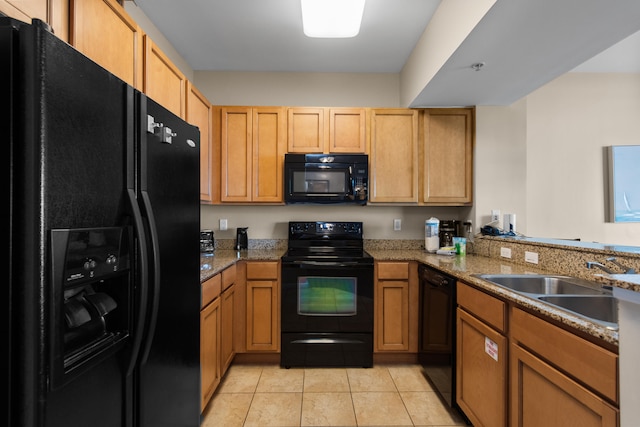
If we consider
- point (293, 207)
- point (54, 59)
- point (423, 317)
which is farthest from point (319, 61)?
point (54, 59)

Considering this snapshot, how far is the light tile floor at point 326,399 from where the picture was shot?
1913 mm

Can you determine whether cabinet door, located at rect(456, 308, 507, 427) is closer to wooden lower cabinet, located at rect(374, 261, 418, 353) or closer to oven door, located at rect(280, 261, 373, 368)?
wooden lower cabinet, located at rect(374, 261, 418, 353)

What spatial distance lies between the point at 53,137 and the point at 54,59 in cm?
16

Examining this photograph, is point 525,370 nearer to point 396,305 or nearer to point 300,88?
point 396,305

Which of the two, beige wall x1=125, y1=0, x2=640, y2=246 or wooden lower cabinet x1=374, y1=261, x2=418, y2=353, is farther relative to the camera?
beige wall x1=125, y1=0, x2=640, y2=246

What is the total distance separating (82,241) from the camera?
696 mm

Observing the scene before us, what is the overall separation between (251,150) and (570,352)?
2.55m

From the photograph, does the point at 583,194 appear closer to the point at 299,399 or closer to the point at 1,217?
the point at 299,399

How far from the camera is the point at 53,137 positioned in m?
0.64

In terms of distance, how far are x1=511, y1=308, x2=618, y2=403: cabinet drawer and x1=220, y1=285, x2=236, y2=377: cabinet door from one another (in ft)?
5.74

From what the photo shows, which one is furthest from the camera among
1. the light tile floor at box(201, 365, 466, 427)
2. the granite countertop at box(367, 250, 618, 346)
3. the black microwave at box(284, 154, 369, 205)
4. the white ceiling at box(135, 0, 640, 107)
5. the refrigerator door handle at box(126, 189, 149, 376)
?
the black microwave at box(284, 154, 369, 205)

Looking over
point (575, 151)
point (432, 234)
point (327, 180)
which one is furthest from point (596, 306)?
point (575, 151)

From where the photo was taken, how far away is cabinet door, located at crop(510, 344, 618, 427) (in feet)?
3.06

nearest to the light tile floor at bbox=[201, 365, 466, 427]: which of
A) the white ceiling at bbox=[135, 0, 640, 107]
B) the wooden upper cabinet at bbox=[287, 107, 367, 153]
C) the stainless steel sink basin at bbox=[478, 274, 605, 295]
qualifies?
the stainless steel sink basin at bbox=[478, 274, 605, 295]
